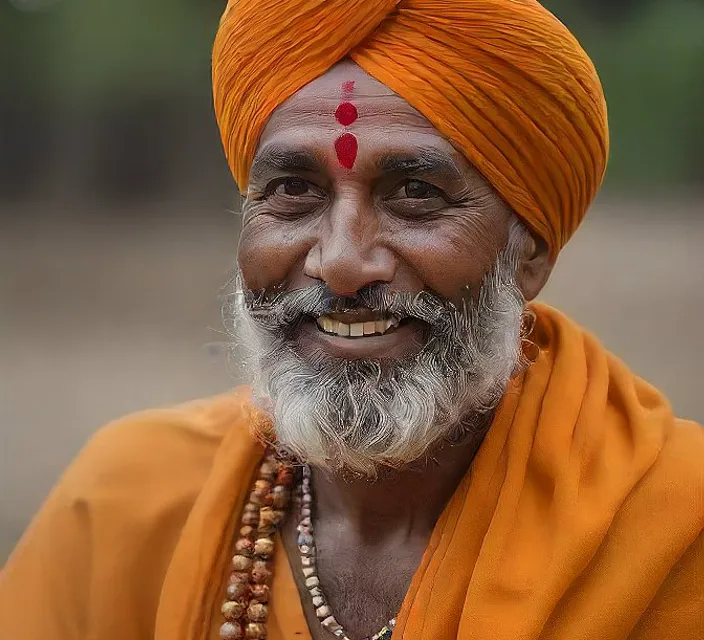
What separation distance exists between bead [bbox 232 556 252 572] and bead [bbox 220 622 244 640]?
13cm

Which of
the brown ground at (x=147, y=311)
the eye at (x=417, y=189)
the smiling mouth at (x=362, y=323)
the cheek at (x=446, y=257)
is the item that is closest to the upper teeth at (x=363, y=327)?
Answer: the smiling mouth at (x=362, y=323)

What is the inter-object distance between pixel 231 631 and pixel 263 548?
21 cm

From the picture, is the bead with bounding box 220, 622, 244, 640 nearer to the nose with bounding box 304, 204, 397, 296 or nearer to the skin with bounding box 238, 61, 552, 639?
the skin with bounding box 238, 61, 552, 639

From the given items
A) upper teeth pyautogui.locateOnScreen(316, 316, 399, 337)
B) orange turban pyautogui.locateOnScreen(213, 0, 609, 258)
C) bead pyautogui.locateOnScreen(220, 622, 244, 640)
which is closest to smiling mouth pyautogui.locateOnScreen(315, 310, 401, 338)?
upper teeth pyautogui.locateOnScreen(316, 316, 399, 337)

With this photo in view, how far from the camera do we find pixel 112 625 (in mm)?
2383

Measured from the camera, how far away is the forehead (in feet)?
7.13

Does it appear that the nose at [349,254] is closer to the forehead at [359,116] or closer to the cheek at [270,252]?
the cheek at [270,252]

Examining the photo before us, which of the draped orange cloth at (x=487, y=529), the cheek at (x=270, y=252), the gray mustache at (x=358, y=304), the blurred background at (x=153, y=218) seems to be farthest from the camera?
the blurred background at (x=153, y=218)

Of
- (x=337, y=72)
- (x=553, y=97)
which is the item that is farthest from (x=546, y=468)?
(x=337, y=72)

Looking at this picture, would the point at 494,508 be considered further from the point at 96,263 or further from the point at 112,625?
the point at 96,263

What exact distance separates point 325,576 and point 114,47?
11.3 metres

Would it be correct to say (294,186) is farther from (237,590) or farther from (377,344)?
(237,590)

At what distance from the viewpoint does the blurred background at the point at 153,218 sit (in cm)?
811

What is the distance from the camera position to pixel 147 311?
10.4 meters
